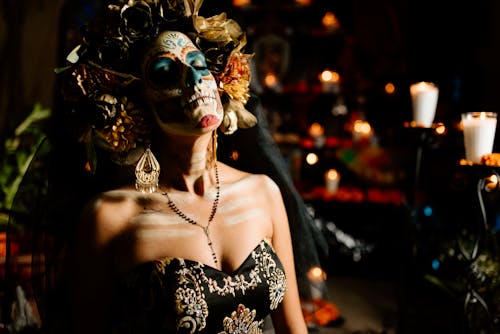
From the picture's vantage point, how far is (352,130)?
6.11 meters

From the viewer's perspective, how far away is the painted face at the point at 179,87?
5.07 ft

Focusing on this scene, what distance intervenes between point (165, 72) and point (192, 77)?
8 centimetres

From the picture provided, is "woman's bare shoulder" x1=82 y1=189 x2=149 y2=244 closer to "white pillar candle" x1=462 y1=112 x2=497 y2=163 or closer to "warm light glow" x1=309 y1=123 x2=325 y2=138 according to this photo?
"white pillar candle" x1=462 y1=112 x2=497 y2=163

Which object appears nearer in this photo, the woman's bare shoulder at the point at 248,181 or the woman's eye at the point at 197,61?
the woman's eye at the point at 197,61

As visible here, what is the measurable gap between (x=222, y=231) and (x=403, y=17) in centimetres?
504

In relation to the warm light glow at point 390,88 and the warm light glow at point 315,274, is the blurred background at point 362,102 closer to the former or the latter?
the warm light glow at point 390,88

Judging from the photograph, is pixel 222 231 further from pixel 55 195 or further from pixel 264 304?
pixel 55 195

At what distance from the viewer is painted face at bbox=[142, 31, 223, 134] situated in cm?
154

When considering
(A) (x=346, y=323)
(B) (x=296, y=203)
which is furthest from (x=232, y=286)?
(A) (x=346, y=323)

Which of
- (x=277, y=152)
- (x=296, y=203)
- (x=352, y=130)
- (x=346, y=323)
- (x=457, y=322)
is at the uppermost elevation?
(x=277, y=152)

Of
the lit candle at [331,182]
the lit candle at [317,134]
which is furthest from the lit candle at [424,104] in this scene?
the lit candle at [317,134]

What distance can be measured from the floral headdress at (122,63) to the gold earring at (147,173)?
1.3 inches

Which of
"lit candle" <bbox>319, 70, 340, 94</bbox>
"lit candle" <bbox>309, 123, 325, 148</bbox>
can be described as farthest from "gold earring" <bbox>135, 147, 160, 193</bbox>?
"lit candle" <bbox>319, 70, 340, 94</bbox>

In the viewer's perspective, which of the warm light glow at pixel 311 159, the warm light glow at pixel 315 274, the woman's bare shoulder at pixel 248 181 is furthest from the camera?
the warm light glow at pixel 311 159
